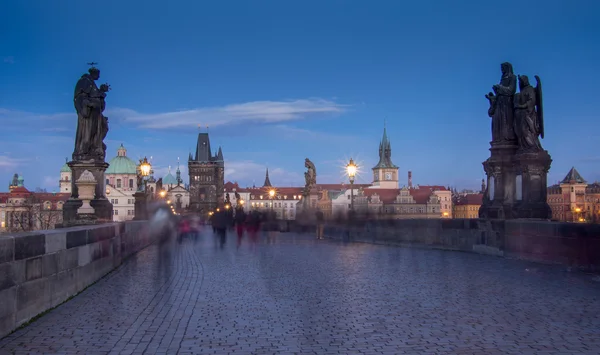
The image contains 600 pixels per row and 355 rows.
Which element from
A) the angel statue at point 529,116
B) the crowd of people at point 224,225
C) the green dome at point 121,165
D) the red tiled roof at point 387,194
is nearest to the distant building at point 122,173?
the green dome at point 121,165

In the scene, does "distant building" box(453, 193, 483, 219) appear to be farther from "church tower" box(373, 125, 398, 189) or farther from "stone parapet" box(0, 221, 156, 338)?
"stone parapet" box(0, 221, 156, 338)

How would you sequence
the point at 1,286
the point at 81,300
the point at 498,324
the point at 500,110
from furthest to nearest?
1. the point at 500,110
2. the point at 81,300
3. the point at 498,324
4. the point at 1,286

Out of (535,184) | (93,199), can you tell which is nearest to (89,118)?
(93,199)

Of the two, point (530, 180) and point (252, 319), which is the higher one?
point (530, 180)

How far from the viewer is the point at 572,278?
463 inches

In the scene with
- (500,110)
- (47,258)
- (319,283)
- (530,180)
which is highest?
(500,110)

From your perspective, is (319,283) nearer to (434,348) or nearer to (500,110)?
(434,348)

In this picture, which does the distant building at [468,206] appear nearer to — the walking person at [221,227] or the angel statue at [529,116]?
the walking person at [221,227]

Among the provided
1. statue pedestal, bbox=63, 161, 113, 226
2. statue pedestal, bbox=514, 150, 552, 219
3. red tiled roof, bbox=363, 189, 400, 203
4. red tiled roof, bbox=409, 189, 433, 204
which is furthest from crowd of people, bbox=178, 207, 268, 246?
red tiled roof, bbox=409, 189, 433, 204

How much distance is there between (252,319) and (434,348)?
8.56 ft

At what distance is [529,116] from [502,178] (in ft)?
6.09

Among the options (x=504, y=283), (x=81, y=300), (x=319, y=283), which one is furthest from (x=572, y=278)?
(x=81, y=300)

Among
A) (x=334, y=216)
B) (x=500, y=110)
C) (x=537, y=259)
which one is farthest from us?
(x=334, y=216)

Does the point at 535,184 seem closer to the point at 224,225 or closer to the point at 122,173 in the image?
the point at 224,225
